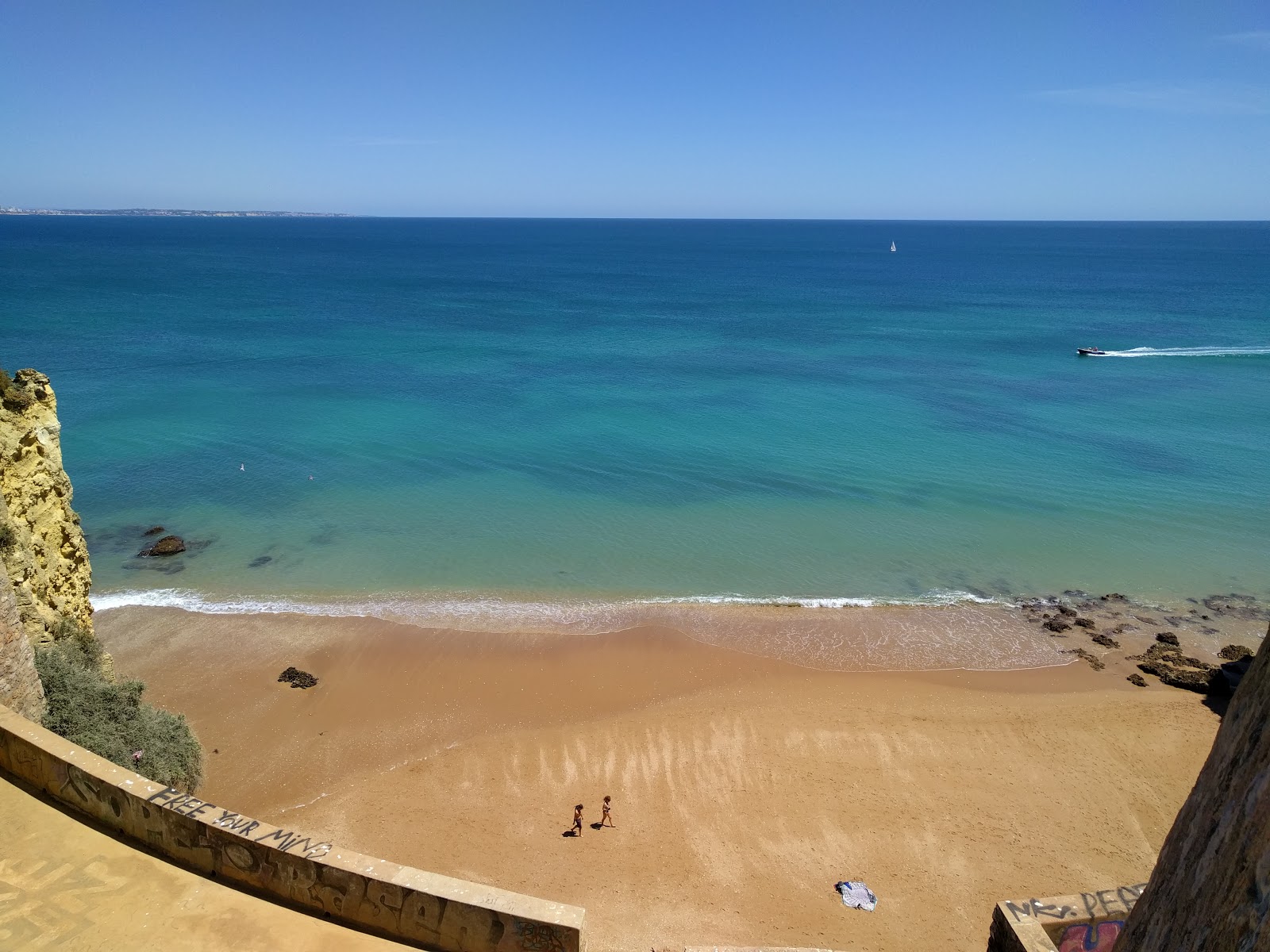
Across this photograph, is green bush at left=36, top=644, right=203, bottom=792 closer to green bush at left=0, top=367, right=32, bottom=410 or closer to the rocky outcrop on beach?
green bush at left=0, top=367, right=32, bottom=410

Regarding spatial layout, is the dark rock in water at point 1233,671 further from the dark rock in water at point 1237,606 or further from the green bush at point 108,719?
the green bush at point 108,719

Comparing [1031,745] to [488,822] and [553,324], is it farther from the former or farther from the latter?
[553,324]

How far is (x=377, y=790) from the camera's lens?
1388 centimetres

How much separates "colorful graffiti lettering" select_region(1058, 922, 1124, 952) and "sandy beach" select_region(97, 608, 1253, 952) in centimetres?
548

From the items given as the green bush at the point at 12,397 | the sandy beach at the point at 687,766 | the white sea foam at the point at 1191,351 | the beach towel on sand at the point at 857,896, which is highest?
the white sea foam at the point at 1191,351

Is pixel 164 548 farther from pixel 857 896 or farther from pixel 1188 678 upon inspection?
pixel 1188 678

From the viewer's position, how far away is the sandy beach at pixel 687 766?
474 inches

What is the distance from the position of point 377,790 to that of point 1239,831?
13225 mm

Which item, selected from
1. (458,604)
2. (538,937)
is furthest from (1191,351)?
(538,937)

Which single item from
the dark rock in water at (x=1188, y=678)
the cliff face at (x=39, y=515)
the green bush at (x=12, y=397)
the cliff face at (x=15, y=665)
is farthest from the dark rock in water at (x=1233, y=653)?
the green bush at (x=12, y=397)

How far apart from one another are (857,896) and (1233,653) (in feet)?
42.9

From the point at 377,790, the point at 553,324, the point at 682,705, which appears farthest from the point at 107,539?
the point at 553,324

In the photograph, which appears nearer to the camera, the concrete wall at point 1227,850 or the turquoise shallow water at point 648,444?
the concrete wall at point 1227,850

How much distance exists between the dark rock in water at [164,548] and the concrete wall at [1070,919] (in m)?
22.9
